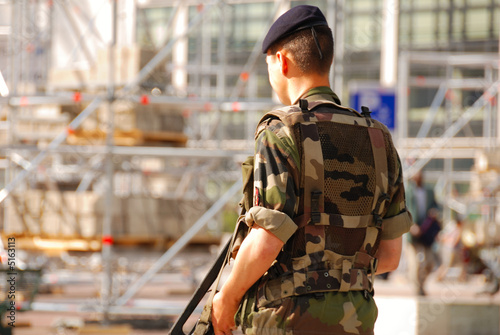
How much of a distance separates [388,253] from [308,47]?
86 cm

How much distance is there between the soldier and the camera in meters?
2.99

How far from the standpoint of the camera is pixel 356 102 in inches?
547

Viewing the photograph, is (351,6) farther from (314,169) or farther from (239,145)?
(314,169)

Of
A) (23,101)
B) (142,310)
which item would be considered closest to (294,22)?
(142,310)

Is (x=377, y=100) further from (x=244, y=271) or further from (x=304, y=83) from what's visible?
(x=244, y=271)

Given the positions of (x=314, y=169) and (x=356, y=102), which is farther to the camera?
(x=356, y=102)

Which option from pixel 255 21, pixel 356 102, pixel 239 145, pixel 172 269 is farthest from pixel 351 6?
pixel 172 269

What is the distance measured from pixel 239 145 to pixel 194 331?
32875 mm

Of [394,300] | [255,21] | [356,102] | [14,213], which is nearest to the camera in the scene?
[394,300]

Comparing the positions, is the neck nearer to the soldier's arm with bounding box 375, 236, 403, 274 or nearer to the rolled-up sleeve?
the rolled-up sleeve

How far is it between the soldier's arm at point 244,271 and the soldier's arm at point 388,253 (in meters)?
0.61

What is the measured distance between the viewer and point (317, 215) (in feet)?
10.0

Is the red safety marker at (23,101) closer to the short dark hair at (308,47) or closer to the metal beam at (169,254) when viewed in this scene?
the metal beam at (169,254)

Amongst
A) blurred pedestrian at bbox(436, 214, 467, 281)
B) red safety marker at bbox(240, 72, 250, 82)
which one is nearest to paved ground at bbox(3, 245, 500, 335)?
blurred pedestrian at bbox(436, 214, 467, 281)
